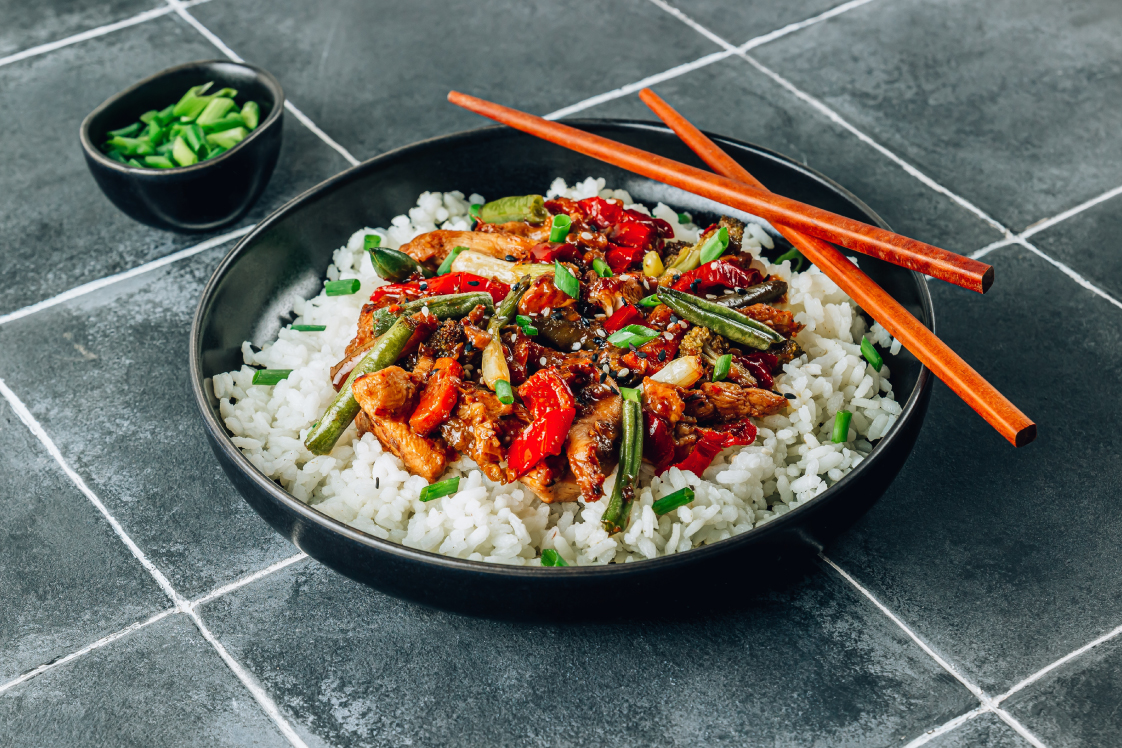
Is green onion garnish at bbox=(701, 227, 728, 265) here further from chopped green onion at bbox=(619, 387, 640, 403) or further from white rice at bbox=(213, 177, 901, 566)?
chopped green onion at bbox=(619, 387, 640, 403)

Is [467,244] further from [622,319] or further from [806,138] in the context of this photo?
[806,138]

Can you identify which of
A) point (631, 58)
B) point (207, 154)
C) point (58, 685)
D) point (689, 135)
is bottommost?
point (58, 685)

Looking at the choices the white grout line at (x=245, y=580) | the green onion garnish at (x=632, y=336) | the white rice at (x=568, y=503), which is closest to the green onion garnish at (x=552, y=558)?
the white rice at (x=568, y=503)

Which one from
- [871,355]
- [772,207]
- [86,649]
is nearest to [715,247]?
[772,207]

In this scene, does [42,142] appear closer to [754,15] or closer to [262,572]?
[262,572]

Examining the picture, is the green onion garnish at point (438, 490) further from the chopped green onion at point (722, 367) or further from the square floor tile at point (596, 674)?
the chopped green onion at point (722, 367)

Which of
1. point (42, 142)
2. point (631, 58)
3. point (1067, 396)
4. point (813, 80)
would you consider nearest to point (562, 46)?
point (631, 58)
